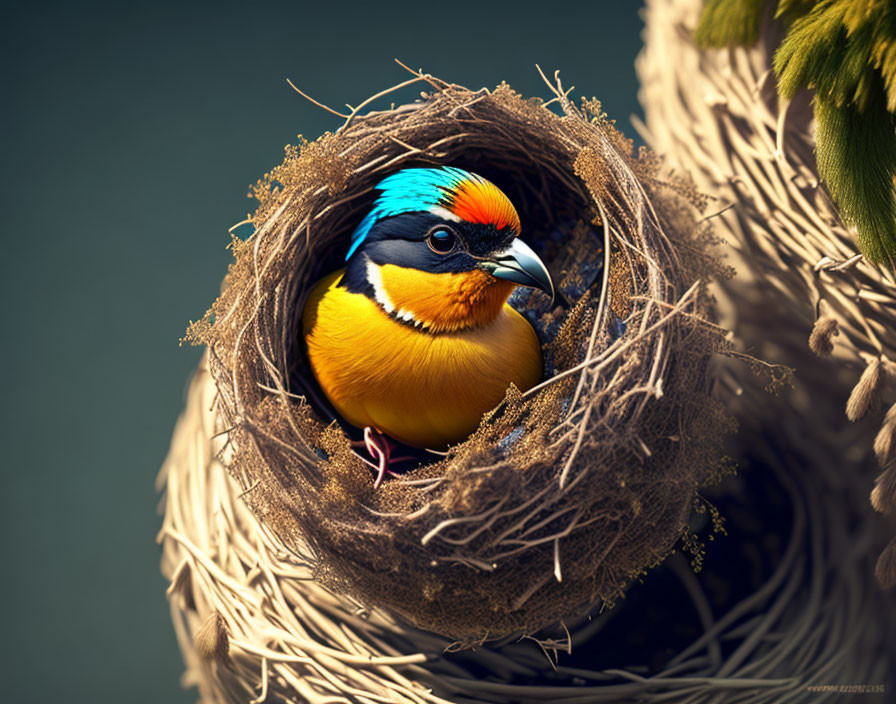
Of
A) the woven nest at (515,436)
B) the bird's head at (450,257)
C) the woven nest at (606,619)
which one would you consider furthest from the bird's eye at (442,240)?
the woven nest at (606,619)

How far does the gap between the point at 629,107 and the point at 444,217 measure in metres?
0.88

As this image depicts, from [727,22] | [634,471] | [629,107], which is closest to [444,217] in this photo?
[634,471]

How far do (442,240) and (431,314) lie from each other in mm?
78

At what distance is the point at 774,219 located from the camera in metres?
0.88

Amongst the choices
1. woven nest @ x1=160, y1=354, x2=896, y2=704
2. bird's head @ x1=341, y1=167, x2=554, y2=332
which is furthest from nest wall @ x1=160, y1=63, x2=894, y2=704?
bird's head @ x1=341, y1=167, x2=554, y2=332

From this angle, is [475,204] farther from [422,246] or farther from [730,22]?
[730,22]

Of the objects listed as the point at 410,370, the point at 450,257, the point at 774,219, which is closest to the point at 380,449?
the point at 410,370

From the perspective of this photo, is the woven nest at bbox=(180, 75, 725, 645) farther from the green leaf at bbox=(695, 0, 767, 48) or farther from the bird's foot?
the green leaf at bbox=(695, 0, 767, 48)

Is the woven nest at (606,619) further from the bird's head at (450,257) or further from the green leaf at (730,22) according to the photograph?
the green leaf at (730,22)

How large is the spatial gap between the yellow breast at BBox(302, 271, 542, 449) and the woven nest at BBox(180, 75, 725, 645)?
0.13ft

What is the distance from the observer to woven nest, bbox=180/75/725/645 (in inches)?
27.2

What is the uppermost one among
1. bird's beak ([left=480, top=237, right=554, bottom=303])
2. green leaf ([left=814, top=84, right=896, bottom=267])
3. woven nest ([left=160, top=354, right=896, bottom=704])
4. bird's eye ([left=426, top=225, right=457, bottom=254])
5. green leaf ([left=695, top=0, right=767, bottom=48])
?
green leaf ([left=695, top=0, right=767, bottom=48])

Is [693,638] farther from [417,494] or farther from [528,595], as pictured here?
[417,494]

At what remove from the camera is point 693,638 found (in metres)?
0.96
